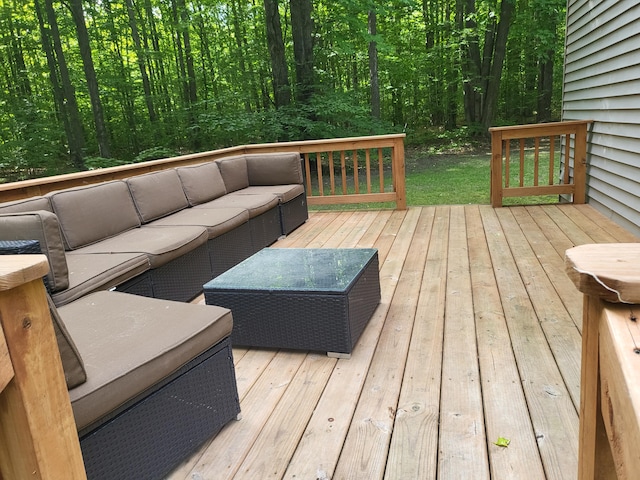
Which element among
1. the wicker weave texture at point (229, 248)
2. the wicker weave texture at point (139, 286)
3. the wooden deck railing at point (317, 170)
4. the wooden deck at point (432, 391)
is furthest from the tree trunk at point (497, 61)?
the wicker weave texture at point (139, 286)

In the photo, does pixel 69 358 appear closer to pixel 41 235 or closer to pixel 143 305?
pixel 143 305

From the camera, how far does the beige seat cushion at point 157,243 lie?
2865 millimetres

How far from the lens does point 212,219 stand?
11.9 ft

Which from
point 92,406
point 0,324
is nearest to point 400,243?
point 92,406

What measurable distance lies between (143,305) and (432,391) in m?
1.24

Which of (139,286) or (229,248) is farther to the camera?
(229,248)

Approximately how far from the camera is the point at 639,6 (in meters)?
3.76

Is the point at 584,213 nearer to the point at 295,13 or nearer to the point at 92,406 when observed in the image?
the point at 92,406

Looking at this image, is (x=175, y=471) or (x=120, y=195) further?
(x=120, y=195)

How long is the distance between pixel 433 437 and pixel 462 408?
0.22m

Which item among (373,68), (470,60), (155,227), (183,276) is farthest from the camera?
(470,60)

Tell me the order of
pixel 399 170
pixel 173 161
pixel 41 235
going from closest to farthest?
pixel 41 235, pixel 173 161, pixel 399 170

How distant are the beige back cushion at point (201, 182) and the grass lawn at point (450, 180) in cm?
260

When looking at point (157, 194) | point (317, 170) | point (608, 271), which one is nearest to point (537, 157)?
point (317, 170)
